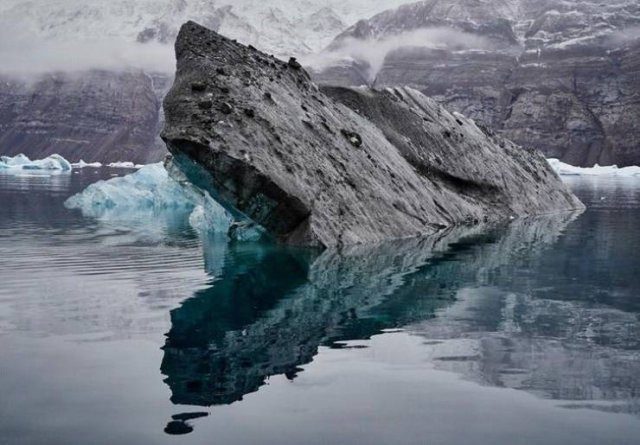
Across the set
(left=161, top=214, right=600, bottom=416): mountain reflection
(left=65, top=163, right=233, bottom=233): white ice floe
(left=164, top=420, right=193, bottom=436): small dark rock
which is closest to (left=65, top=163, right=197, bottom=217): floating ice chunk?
(left=65, top=163, right=233, bottom=233): white ice floe

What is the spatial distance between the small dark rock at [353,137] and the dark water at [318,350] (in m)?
9.57

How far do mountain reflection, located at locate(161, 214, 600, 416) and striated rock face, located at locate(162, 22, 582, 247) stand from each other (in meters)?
1.81

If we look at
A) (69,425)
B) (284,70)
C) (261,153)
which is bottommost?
(69,425)

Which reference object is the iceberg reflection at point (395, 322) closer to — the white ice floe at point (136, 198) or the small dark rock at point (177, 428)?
the small dark rock at point (177, 428)

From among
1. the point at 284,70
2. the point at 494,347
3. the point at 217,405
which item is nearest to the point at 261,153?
the point at 284,70

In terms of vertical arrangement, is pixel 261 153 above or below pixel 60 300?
above

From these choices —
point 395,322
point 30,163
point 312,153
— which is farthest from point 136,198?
point 30,163

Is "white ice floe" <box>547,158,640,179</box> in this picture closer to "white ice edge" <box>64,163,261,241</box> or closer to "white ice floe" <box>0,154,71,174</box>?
"white ice floe" <box>0,154,71,174</box>

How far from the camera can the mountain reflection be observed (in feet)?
35.2

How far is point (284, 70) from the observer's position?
3300cm

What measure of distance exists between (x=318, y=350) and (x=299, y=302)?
446 centimetres

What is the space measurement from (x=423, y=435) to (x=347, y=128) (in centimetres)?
2624

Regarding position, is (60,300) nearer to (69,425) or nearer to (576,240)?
→ (69,425)

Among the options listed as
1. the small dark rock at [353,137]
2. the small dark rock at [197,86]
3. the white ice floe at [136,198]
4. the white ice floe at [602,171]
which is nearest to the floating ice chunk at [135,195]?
the white ice floe at [136,198]
